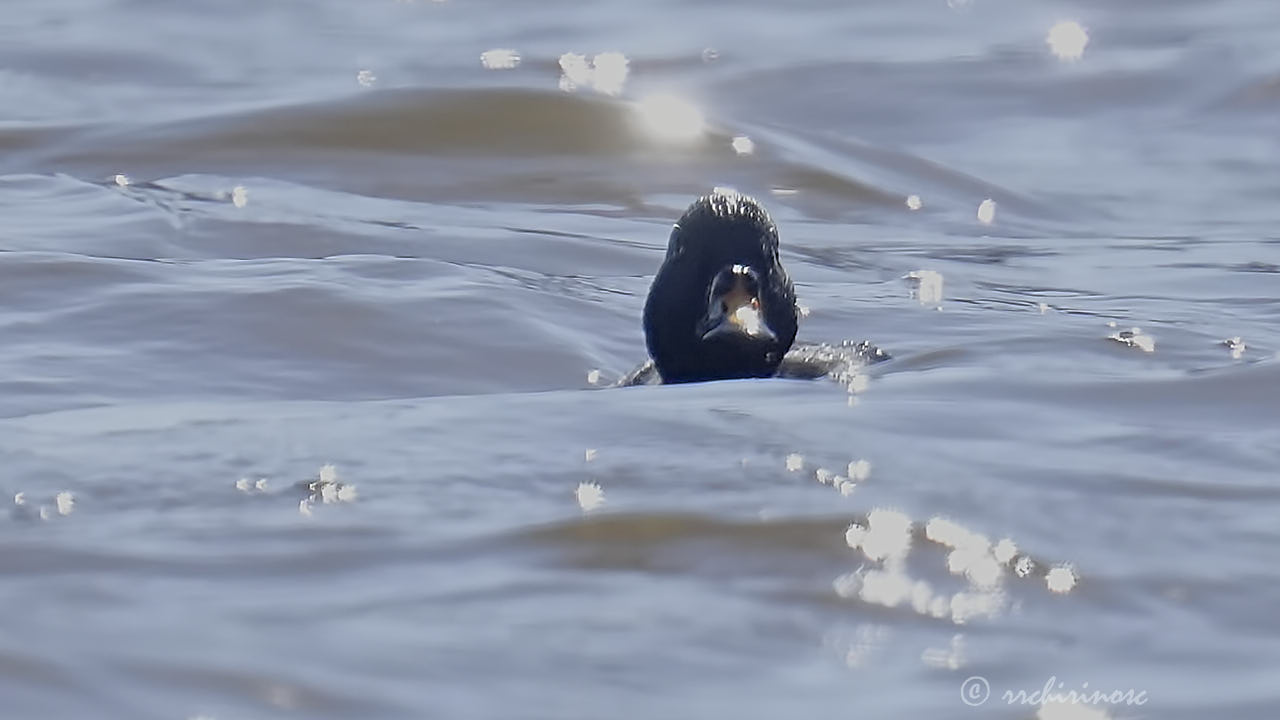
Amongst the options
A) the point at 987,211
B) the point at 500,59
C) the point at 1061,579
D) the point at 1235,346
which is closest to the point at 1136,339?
the point at 1235,346

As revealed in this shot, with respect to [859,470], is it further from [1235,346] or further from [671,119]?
[671,119]

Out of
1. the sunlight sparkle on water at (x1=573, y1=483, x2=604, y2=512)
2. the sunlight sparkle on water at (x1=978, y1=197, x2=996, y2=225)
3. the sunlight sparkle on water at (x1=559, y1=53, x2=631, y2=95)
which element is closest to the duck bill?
the sunlight sparkle on water at (x1=573, y1=483, x2=604, y2=512)

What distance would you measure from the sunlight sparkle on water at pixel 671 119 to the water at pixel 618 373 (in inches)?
2.2

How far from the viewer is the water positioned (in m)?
4.43

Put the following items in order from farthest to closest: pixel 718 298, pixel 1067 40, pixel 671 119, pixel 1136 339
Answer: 1. pixel 1067 40
2. pixel 671 119
3. pixel 1136 339
4. pixel 718 298

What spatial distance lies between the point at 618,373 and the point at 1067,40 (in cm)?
851

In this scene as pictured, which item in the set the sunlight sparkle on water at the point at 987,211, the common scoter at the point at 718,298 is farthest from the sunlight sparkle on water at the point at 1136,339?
the sunlight sparkle on water at the point at 987,211

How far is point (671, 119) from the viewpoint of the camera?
1366cm

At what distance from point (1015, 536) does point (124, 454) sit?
208 centimetres

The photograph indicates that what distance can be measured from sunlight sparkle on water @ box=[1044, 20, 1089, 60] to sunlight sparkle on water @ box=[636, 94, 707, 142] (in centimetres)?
292

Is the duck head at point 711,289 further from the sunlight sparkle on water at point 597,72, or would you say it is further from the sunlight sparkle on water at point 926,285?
the sunlight sparkle on water at point 597,72

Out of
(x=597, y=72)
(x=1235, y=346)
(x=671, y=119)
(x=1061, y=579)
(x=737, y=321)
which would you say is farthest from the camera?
(x=597, y=72)

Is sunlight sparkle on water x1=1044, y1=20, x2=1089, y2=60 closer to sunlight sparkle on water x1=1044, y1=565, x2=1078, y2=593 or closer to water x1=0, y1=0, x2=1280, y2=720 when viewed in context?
water x1=0, y1=0, x2=1280, y2=720

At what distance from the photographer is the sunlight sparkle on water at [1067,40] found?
15898 millimetres
